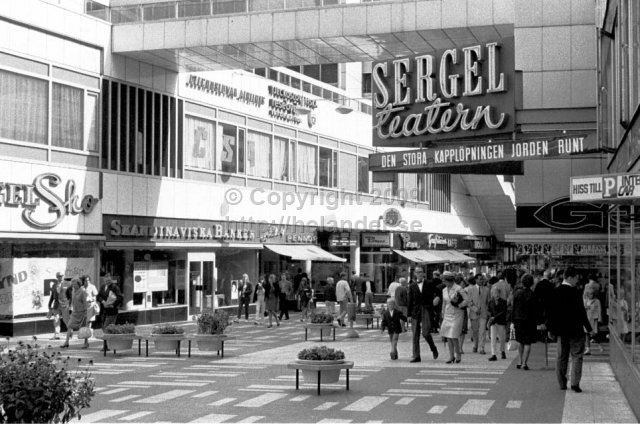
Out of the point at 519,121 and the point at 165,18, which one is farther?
the point at 165,18

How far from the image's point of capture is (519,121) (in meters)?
23.3

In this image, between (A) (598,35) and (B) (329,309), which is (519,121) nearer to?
(A) (598,35)

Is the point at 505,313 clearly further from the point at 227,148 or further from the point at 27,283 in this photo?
the point at 227,148

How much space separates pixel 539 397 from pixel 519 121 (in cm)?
1083

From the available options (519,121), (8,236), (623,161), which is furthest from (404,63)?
(8,236)

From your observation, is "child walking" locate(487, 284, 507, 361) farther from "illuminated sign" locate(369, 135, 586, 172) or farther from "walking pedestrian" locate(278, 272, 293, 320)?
"walking pedestrian" locate(278, 272, 293, 320)

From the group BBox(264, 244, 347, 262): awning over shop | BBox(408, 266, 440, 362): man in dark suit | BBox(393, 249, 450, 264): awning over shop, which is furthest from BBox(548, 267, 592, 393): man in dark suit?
BBox(393, 249, 450, 264): awning over shop

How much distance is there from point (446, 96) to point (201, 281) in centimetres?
1575

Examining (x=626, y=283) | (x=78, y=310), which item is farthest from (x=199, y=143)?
(x=626, y=283)

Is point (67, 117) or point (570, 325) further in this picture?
point (67, 117)

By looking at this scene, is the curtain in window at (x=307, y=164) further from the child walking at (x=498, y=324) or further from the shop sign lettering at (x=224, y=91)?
the child walking at (x=498, y=324)

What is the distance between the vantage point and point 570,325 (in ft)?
46.1

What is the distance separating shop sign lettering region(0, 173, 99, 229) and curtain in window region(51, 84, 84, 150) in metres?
1.23

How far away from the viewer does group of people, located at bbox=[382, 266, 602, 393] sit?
46.5 ft
